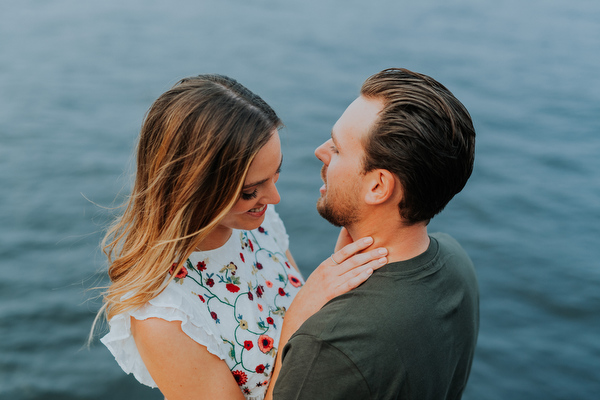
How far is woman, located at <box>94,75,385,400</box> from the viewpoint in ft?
6.86

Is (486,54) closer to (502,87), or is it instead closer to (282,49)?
(502,87)

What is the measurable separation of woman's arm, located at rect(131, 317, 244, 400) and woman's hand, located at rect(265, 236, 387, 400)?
0.22 m

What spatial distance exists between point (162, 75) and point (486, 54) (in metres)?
4.78

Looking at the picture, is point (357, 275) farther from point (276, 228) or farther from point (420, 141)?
point (276, 228)

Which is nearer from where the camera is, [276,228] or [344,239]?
[344,239]

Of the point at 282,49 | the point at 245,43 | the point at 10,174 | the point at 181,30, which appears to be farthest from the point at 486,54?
the point at 10,174

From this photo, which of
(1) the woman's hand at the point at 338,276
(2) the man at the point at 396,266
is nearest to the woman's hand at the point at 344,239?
(2) the man at the point at 396,266

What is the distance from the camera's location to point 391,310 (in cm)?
198

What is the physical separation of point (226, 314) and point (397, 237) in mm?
717

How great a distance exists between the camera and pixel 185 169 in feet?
6.93

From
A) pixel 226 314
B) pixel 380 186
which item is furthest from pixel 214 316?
pixel 380 186

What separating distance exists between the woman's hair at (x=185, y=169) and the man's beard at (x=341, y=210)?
0.37m

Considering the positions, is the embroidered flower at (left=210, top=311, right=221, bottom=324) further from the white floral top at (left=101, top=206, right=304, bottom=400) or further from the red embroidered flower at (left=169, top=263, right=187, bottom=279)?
the red embroidered flower at (left=169, top=263, right=187, bottom=279)

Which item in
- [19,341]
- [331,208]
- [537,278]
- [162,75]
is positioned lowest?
[19,341]
